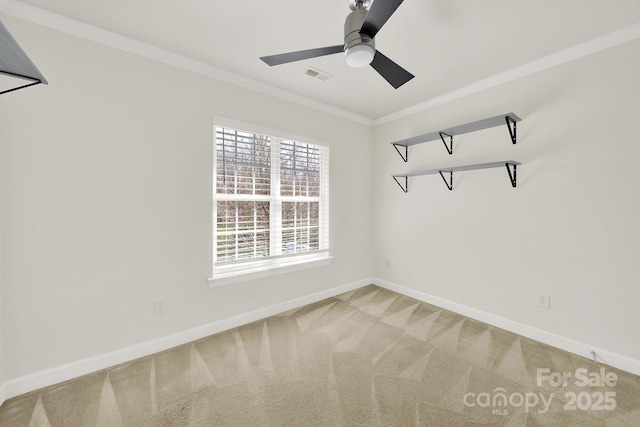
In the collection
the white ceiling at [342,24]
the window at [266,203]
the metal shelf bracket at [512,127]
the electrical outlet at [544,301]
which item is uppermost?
the white ceiling at [342,24]

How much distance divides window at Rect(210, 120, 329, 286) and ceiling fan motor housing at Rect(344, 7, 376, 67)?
5.08 ft

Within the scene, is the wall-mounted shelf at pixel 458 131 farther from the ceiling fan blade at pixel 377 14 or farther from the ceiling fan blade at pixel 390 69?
the ceiling fan blade at pixel 377 14

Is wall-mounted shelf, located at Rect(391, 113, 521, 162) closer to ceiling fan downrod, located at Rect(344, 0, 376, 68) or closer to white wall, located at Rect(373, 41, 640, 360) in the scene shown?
white wall, located at Rect(373, 41, 640, 360)

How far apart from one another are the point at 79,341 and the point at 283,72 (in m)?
2.75

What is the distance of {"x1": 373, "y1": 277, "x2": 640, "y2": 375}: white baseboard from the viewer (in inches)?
78.1

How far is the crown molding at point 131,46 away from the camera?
5.68 feet

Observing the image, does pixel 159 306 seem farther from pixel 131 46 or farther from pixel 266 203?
pixel 131 46

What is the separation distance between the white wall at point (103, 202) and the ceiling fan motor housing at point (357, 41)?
5.11 ft

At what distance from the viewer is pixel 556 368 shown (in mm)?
2006

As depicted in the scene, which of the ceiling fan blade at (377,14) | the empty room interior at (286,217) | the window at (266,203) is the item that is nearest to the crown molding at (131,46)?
the empty room interior at (286,217)

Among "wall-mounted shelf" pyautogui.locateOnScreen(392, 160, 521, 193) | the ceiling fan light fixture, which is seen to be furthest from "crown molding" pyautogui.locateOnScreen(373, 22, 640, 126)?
the ceiling fan light fixture

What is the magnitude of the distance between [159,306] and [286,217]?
150 cm

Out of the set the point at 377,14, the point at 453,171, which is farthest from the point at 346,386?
the point at 453,171

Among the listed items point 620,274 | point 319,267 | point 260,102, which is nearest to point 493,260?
point 620,274
